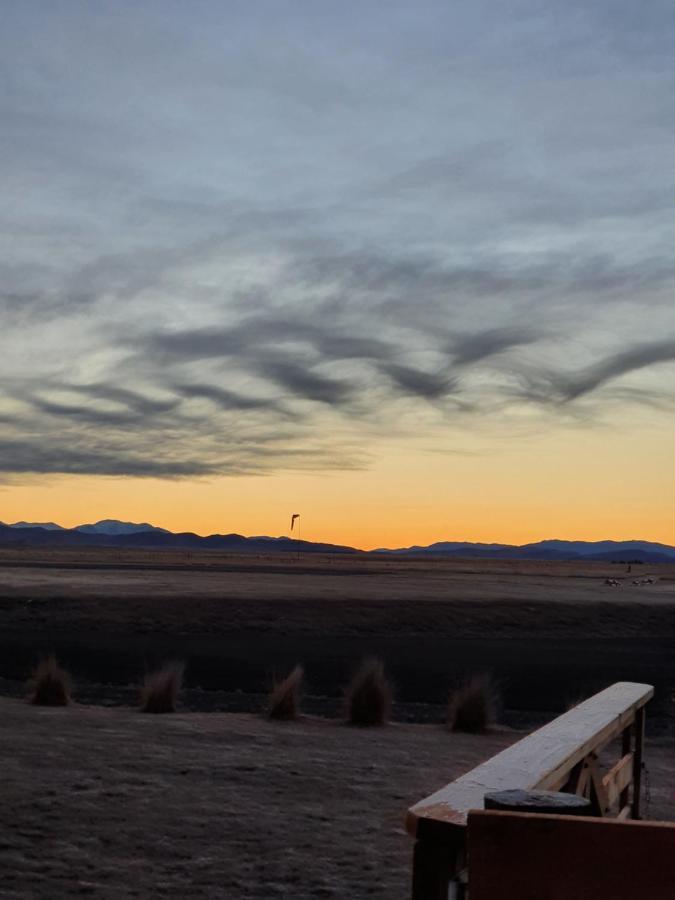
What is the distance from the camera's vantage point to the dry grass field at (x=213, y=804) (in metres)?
7.13

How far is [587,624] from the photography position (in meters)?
34.4

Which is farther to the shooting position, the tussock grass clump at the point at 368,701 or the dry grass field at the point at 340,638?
the dry grass field at the point at 340,638

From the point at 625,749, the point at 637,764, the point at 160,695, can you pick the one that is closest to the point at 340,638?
the point at 160,695

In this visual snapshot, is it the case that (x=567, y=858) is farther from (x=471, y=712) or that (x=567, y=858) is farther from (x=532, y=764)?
(x=471, y=712)

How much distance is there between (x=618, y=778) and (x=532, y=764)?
8.57 feet

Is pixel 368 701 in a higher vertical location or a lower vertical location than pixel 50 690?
higher

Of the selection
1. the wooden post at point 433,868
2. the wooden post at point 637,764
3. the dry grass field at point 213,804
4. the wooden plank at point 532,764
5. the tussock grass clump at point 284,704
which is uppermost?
the wooden plank at point 532,764

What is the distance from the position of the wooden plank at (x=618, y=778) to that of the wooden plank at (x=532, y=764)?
0.83ft

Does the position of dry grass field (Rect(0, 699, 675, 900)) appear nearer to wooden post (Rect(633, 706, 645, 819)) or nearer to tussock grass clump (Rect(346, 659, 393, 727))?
tussock grass clump (Rect(346, 659, 393, 727))

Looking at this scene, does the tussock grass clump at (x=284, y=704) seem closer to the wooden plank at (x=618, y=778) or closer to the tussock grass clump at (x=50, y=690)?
the tussock grass clump at (x=50, y=690)

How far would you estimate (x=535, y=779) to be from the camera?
3.45 meters

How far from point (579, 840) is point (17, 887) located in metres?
5.40

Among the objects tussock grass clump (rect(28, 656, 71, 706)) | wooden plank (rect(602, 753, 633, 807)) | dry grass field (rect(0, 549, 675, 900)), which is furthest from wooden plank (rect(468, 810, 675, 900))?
tussock grass clump (rect(28, 656, 71, 706))

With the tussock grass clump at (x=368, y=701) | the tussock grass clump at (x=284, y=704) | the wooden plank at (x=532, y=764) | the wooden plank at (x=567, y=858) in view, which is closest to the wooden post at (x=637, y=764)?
the wooden plank at (x=532, y=764)
